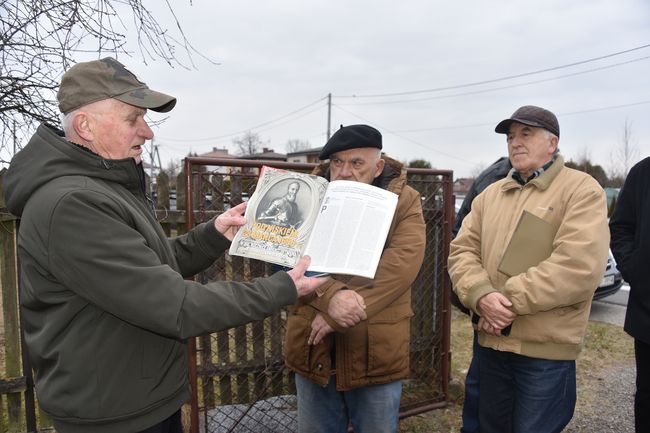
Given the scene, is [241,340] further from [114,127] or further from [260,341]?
[114,127]

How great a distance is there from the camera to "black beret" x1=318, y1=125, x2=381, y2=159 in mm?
2387

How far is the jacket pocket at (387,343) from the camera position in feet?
7.75

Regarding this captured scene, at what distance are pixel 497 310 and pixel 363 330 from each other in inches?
27.0

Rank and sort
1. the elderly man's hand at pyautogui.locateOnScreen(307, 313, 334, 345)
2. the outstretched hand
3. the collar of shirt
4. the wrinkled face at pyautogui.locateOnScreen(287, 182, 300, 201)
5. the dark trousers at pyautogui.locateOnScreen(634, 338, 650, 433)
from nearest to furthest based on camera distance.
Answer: the outstretched hand < the wrinkled face at pyautogui.locateOnScreen(287, 182, 300, 201) < the elderly man's hand at pyautogui.locateOnScreen(307, 313, 334, 345) < the collar of shirt < the dark trousers at pyautogui.locateOnScreen(634, 338, 650, 433)

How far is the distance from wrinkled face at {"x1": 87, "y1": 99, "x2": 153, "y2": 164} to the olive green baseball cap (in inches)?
1.3

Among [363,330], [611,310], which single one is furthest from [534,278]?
[611,310]

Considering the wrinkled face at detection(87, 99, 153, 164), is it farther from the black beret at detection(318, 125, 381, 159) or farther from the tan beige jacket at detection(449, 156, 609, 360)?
the tan beige jacket at detection(449, 156, 609, 360)

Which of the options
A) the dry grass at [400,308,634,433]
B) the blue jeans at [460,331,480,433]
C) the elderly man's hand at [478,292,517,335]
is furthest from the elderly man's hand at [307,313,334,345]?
the dry grass at [400,308,634,433]

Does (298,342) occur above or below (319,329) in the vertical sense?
below

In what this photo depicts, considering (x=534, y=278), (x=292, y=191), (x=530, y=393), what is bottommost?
(x=530, y=393)

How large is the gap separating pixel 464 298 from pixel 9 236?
2.90m

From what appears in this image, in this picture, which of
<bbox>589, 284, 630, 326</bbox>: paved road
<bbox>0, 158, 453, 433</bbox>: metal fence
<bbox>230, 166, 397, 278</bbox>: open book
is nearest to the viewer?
<bbox>230, 166, 397, 278</bbox>: open book

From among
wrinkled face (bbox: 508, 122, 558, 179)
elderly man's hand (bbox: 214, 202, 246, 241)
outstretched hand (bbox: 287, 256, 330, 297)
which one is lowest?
outstretched hand (bbox: 287, 256, 330, 297)

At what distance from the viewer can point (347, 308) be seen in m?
2.18
